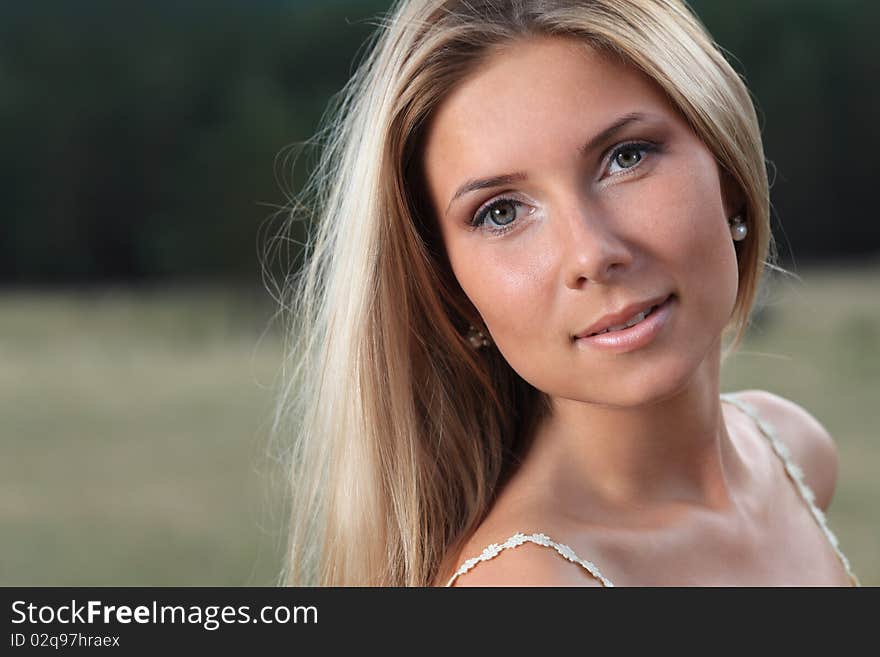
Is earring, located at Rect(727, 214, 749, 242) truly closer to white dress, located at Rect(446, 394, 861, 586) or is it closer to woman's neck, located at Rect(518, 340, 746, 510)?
woman's neck, located at Rect(518, 340, 746, 510)

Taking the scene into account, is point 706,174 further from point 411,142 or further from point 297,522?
point 297,522

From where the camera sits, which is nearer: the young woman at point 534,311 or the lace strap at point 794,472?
the young woman at point 534,311

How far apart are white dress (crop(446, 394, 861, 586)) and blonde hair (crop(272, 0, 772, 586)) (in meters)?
0.14

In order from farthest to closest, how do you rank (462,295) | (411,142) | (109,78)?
(109,78)
(462,295)
(411,142)

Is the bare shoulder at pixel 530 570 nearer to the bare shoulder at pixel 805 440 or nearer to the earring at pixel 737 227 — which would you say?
the earring at pixel 737 227

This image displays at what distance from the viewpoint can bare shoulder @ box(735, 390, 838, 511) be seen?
2064 mm

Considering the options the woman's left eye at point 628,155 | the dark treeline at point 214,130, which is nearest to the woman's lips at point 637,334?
the woman's left eye at point 628,155

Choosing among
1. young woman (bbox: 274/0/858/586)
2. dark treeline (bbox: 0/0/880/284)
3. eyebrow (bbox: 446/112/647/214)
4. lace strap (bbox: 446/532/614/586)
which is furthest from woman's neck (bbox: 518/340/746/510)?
dark treeline (bbox: 0/0/880/284)

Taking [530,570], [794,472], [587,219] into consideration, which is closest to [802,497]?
[794,472]

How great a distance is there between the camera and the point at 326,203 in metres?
1.81

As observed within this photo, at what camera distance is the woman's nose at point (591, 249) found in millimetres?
1331

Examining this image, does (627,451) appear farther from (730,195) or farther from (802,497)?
(802,497)
